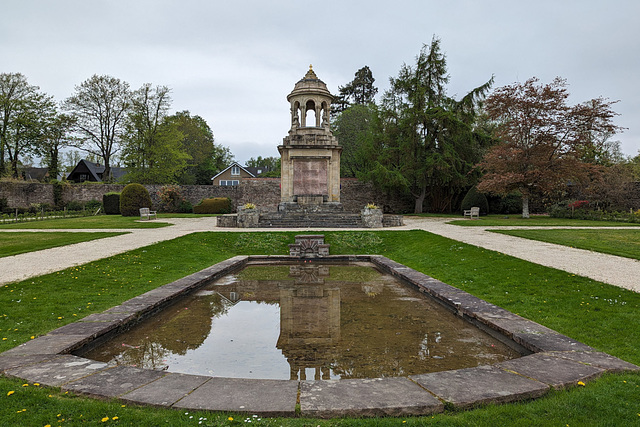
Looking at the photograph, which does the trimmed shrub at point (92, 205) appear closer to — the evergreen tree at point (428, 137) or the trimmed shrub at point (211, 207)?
the trimmed shrub at point (211, 207)

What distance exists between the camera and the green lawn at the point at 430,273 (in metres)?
2.61

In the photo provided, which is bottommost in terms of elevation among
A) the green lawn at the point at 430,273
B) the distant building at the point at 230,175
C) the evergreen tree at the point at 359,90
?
the green lawn at the point at 430,273

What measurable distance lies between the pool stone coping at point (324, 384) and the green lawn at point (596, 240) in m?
8.76

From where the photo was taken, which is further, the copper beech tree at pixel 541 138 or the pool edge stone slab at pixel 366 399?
the copper beech tree at pixel 541 138

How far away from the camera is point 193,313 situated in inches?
228

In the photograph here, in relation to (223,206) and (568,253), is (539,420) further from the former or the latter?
(223,206)

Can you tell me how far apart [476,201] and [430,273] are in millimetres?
24160

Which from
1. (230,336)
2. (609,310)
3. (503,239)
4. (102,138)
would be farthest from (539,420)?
(102,138)

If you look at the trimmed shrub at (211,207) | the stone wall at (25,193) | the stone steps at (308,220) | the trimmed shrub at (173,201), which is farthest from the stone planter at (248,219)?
the stone wall at (25,193)

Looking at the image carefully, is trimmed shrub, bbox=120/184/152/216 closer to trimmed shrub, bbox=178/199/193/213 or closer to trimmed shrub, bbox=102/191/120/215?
trimmed shrub, bbox=102/191/120/215

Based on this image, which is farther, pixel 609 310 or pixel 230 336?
pixel 609 310

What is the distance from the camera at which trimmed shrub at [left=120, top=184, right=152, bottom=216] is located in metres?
29.5

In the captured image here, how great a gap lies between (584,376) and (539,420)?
3.13ft

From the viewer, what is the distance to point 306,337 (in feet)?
15.2
